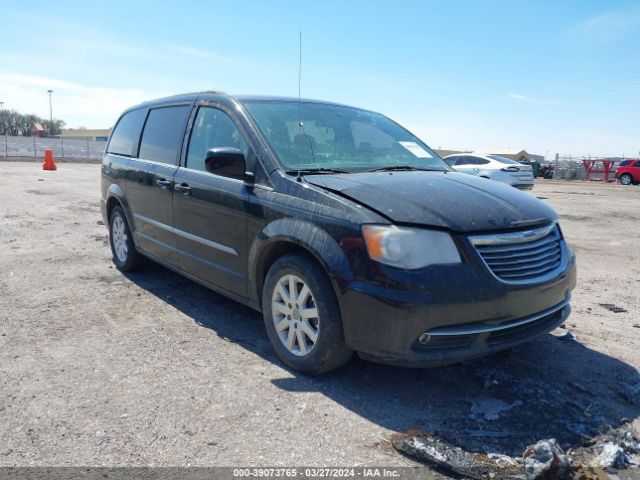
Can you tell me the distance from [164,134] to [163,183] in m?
0.56

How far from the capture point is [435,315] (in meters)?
2.88

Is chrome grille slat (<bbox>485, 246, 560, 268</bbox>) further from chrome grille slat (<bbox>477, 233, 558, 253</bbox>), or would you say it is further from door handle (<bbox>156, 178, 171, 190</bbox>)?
door handle (<bbox>156, 178, 171, 190</bbox>)

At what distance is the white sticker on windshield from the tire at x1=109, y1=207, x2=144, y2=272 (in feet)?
10.1

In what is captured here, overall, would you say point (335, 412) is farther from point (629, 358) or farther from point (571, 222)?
point (571, 222)

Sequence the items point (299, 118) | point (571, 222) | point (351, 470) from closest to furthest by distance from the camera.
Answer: point (351, 470), point (299, 118), point (571, 222)

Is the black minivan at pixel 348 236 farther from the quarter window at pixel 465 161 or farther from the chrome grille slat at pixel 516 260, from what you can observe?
the quarter window at pixel 465 161

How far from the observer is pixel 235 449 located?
2.67 m

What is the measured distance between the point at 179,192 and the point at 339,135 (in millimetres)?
1456

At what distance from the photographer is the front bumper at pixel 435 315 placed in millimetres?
A: 2865

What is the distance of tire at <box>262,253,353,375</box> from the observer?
10.4 feet

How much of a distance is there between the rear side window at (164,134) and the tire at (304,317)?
1.88m

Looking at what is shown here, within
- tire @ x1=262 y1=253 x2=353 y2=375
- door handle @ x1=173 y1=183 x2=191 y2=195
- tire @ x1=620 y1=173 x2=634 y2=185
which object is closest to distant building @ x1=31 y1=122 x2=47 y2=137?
tire @ x1=620 y1=173 x2=634 y2=185

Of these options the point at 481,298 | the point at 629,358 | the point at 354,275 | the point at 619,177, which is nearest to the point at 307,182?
the point at 354,275

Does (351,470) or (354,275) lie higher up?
(354,275)
